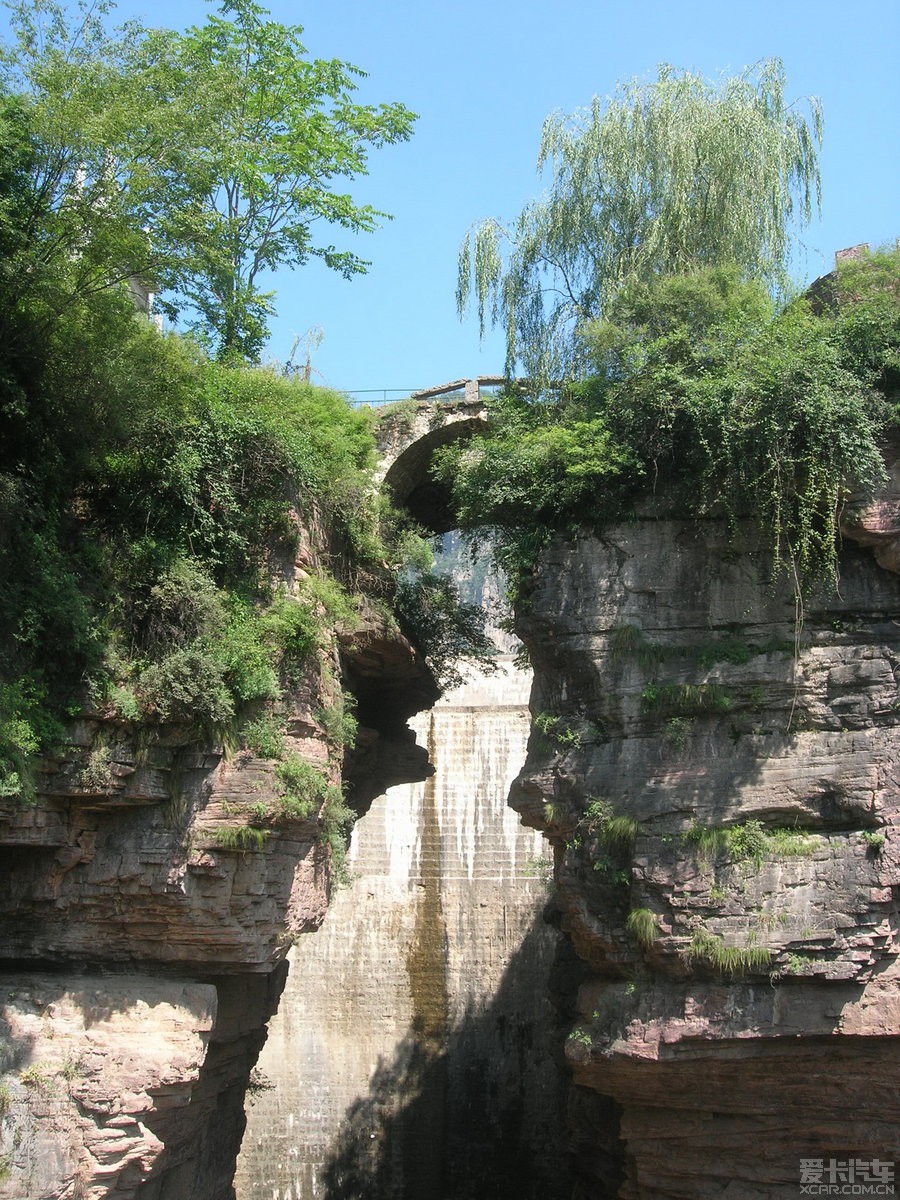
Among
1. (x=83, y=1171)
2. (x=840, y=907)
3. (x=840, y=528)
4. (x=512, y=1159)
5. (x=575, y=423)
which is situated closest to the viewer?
(x=83, y=1171)

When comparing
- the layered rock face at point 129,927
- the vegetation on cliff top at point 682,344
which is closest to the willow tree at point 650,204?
the vegetation on cliff top at point 682,344

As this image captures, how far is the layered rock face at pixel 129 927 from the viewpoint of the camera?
10.5 m

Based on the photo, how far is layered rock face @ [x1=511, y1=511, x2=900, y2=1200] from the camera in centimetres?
1164

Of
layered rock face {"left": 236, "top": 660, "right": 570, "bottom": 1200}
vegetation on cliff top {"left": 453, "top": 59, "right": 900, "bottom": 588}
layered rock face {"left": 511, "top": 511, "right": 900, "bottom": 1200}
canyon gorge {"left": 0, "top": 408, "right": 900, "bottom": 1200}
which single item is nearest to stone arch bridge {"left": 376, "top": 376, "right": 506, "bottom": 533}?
vegetation on cliff top {"left": 453, "top": 59, "right": 900, "bottom": 588}

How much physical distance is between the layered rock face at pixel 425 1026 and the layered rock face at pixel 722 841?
6.40m

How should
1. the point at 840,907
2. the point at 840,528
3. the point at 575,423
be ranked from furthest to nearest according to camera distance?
the point at 575,423, the point at 840,528, the point at 840,907

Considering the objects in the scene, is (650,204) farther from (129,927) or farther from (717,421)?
(129,927)

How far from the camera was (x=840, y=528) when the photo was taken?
41.5 feet

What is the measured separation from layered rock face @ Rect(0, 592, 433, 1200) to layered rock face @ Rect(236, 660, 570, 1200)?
695 cm

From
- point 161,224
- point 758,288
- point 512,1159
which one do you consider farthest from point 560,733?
point 512,1159

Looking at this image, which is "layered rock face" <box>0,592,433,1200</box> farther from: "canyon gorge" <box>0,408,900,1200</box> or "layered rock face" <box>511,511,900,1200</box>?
"layered rock face" <box>511,511,900,1200</box>

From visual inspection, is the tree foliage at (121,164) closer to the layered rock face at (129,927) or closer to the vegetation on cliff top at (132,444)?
the vegetation on cliff top at (132,444)

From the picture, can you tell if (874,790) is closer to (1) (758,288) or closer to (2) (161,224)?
(1) (758,288)

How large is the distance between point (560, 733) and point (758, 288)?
606cm
